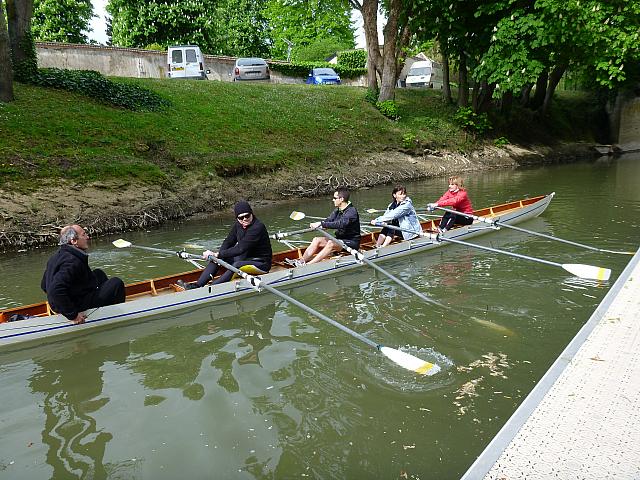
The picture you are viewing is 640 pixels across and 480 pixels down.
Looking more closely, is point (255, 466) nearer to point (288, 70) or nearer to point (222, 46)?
point (288, 70)

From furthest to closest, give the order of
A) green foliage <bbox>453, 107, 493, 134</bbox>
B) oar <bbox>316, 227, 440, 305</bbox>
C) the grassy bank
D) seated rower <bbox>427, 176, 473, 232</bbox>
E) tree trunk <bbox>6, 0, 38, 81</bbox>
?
green foliage <bbox>453, 107, 493, 134</bbox> → tree trunk <bbox>6, 0, 38, 81</bbox> → the grassy bank → seated rower <bbox>427, 176, 473, 232</bbox> → oar <bbox>316, 227, 440, 305</bbox>

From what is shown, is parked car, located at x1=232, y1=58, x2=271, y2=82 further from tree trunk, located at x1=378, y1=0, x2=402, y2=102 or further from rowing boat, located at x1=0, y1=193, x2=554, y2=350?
rowing boat, located at x1=0, y1=193, x2=554, y2=350

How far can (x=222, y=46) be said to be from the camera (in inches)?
1683

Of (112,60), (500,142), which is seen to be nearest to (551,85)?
(500,142)

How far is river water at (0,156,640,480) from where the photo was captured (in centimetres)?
462

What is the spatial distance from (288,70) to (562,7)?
59.0ft

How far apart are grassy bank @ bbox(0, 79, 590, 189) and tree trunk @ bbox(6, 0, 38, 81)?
0.88 metres

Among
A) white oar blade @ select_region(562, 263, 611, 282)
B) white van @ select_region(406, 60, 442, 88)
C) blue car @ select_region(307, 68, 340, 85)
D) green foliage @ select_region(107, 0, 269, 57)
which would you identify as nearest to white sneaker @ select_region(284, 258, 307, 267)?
white oar blade @ select_region(562, 263, 611, 282)

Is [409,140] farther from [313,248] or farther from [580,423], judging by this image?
[580,423]

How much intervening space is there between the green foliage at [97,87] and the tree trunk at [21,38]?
39cm

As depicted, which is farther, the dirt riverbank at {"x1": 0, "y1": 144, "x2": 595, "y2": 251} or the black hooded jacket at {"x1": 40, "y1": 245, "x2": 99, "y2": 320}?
the dirt riverbank at {"x1": 0, "y1": 144, "x2": 595, "y2": 251}

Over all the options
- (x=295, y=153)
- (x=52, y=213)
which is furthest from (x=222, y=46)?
(x=52, y=213)

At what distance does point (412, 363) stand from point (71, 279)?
4394 millimetres

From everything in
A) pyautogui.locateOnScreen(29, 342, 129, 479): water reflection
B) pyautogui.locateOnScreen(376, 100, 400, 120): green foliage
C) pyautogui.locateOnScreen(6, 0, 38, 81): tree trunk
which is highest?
pyautogui.locateOnScreen(6, 0, 38, 81): tree trunk
